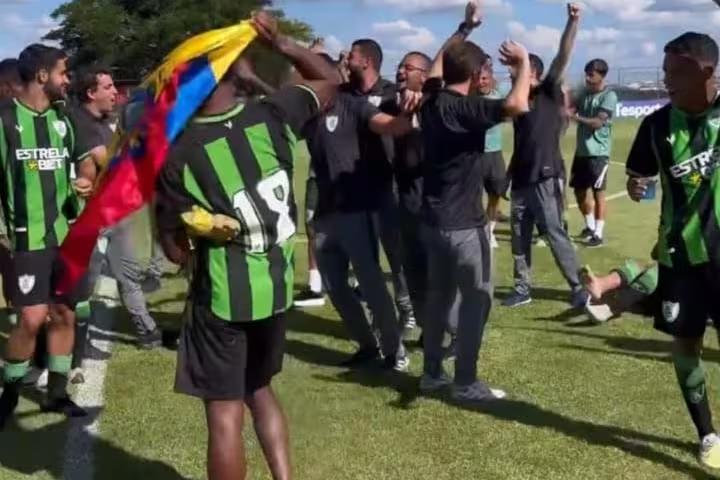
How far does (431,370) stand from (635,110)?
36736 mm

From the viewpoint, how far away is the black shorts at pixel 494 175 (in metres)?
9.91

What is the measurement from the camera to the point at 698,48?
4.61 metres

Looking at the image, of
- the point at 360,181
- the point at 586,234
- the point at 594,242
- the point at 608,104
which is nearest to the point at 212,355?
the point at 360,181

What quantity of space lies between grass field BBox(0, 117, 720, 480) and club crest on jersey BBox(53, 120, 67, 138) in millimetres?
1728

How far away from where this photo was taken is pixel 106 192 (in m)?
3.82

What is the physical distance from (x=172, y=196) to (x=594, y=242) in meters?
9.15

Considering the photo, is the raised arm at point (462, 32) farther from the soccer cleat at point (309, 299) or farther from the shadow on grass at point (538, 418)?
the soccer cleat at point (309, 299)

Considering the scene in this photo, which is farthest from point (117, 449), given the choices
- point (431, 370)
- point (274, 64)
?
point (274, 64)

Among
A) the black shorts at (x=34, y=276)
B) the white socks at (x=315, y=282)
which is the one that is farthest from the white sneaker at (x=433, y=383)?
the white socks at (x=315, y=282)

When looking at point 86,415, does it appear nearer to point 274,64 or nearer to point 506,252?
point 274,64

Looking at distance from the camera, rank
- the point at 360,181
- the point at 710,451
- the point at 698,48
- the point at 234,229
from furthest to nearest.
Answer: the point at 360,181 → the point at 710,451 → the point at 698,48 → the point at 234,229

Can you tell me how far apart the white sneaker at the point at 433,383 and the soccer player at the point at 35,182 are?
88.8 inches

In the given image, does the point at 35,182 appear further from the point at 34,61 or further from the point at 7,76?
the point at 7,76

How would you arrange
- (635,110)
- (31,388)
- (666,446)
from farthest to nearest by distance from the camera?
(635,110) < (31,388) < (666,446)
